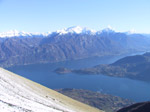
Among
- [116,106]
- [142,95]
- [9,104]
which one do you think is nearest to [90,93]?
[116,106]

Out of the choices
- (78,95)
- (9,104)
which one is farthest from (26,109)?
(78,95)

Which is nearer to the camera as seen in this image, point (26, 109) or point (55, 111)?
point (26, 109)

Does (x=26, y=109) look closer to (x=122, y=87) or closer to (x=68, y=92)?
(x=68, y=92)

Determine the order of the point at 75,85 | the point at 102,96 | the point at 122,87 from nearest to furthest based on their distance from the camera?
the point at 102,96, the point at 122,87, the point at 75,85

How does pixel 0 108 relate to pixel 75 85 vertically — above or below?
above

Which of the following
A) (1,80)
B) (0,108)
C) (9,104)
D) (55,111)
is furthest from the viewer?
(1,80)

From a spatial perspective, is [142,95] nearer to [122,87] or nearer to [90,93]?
[122,87]

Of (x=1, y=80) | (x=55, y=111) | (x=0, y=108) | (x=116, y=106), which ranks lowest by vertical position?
(x=116, y=106)
